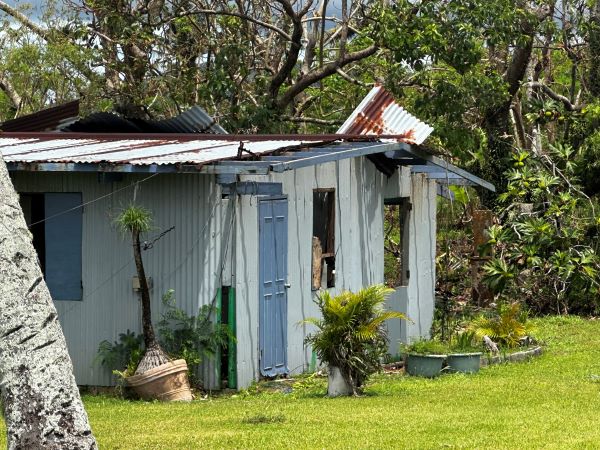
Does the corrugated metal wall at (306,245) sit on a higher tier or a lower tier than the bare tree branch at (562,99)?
lower

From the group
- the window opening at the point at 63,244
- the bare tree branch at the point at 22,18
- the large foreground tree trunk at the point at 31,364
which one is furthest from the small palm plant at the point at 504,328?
the bare tree branch at the point at 22,18

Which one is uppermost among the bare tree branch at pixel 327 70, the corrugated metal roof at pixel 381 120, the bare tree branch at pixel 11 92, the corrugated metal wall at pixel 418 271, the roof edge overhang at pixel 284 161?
the bare tree branch at pixel 11 92

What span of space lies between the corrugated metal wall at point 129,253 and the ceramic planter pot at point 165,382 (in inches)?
28.1

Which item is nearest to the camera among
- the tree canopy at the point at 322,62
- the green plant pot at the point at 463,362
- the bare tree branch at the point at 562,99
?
the green plant pot at the point at 463,362

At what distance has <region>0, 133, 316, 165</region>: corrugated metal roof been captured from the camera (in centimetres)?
1326

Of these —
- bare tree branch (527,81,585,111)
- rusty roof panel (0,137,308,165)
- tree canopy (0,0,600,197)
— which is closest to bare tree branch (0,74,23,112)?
tree canopy (0,0,600,197)

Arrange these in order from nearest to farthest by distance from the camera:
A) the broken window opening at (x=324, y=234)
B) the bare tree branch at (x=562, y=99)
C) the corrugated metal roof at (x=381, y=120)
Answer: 1. the broken window opening at (x=324, y=234)
2. the corrugated metal roof at (x=381, y=120)
3. the bare tree branch at (x=562, y=99)

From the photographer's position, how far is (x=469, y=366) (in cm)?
1506

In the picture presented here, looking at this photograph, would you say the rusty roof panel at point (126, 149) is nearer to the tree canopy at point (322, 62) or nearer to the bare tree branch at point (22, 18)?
the tree canopy at point (322, 62)

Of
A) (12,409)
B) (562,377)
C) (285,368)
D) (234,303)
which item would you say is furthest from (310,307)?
(12,409)

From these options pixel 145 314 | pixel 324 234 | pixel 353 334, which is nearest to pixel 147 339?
pixel 145 314

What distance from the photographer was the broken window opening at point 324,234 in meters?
15.9

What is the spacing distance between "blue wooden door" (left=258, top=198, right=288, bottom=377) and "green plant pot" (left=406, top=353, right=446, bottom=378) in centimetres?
154

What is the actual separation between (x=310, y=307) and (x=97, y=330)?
2.81 metres
